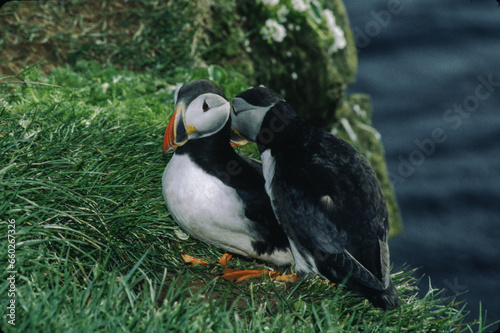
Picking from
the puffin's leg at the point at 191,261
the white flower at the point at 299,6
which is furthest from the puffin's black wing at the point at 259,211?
the white flower at the point at 299,6

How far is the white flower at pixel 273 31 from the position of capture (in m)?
7.03

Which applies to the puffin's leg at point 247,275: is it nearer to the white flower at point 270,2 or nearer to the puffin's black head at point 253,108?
the puffin's black head at point 253,108

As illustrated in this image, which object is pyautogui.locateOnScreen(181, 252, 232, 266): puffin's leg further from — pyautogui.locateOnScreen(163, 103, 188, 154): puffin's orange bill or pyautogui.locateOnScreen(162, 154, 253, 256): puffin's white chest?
pyautogui.locateOnScreen(163, 103, 188, 154): puffin's orange bill

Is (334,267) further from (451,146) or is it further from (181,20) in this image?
(451,146)

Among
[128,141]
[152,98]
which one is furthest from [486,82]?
[128,141]

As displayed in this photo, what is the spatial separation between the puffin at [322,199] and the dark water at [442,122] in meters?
6.54

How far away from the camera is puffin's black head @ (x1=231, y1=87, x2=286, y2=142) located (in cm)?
356

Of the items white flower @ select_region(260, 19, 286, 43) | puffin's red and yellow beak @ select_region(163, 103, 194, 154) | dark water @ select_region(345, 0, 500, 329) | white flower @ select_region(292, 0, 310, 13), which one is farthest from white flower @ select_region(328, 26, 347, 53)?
puffin's red and yellow beak @ select_region(163, 103, 194, 154)

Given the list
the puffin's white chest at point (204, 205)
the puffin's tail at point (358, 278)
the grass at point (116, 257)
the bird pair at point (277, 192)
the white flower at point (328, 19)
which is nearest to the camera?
the grass at point (116, 257)

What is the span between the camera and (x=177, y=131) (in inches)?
136

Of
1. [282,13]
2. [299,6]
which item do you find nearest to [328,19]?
[299,6]

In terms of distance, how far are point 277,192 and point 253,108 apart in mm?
620

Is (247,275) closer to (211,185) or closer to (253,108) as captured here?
(211,185)

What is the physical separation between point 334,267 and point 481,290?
23.6ft
